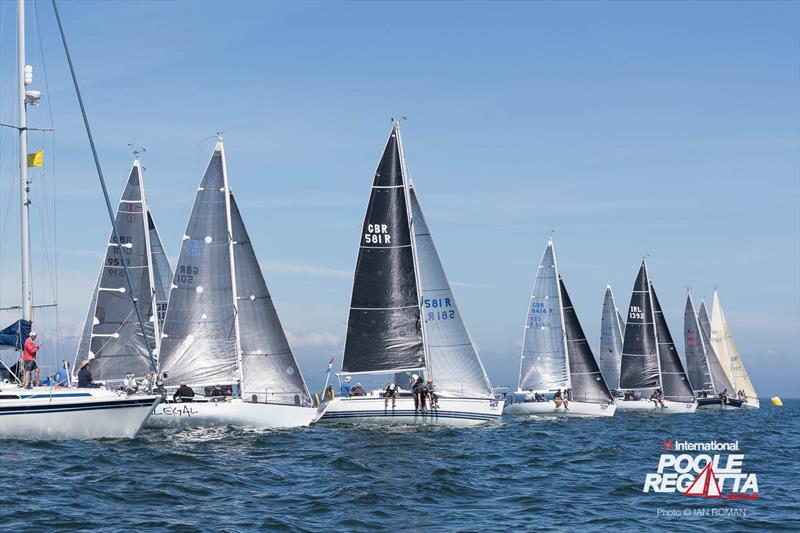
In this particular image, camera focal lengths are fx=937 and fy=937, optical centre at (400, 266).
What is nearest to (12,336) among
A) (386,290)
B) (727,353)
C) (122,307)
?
(122,307)

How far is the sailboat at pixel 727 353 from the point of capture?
8406 cm

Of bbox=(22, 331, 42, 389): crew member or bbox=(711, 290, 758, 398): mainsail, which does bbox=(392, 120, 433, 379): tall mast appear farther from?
bbox=(711, 290, 758, 398): mainsail

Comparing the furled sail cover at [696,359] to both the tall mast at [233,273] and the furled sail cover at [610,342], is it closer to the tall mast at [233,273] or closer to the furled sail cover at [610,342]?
the furled sail cover at [610,342]

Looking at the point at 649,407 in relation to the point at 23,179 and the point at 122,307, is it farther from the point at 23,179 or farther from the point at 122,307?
the point at 23,179

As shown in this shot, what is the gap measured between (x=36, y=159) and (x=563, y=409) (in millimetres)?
34350

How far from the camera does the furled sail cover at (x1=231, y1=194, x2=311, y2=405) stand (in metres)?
35.6

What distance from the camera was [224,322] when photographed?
35.9 m

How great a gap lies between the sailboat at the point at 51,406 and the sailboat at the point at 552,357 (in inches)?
1233

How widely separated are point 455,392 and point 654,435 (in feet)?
28.7

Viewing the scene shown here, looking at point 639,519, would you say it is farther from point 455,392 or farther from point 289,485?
point 455,392

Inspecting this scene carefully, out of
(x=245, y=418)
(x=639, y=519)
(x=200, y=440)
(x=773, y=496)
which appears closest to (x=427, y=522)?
(x=639, y=519)

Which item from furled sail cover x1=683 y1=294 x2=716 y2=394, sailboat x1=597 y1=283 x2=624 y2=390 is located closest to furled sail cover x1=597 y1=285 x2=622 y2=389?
sailboat x1=597 y1=283 x2=624 y2=390

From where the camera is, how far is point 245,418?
33812 millimetres

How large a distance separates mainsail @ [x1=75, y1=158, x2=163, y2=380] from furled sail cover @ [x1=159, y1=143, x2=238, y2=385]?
658cm
